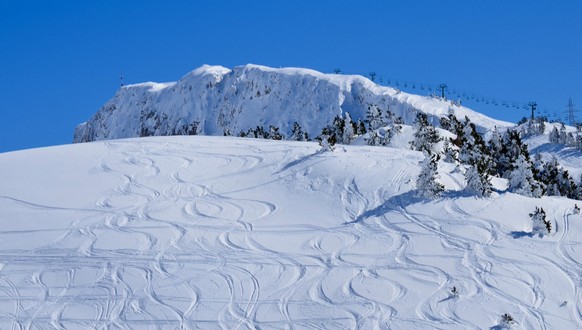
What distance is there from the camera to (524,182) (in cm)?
2936

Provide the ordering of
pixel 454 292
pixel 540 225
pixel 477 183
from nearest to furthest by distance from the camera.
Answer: pixel 454 292 < pixel 540 225 < pixel 477 183

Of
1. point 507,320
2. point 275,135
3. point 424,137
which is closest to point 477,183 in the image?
→ point 507,320

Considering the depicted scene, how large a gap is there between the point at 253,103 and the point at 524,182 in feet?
406

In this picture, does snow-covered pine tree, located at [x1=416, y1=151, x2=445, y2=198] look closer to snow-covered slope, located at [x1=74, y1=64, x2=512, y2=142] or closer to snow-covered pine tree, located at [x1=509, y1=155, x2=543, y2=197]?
snow-covered pine tree, located at [x1=509, y1=155, x2=543, y2=197]

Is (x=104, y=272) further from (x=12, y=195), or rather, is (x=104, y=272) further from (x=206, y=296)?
(x=12, y=195)

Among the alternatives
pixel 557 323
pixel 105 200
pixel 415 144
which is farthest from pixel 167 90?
pixel 557 323

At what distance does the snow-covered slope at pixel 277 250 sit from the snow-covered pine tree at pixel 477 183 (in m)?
0.49

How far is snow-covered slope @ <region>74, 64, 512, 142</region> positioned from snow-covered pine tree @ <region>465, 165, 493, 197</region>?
287 ft

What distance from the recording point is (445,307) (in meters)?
19.7

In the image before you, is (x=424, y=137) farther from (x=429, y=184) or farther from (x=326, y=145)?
(x=429, y=184)

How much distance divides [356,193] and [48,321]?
40.5 feet

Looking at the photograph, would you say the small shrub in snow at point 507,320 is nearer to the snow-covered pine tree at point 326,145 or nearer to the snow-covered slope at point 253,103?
the snow-covered pine tree at point 326,145

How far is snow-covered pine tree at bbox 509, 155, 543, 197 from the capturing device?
2875 cm

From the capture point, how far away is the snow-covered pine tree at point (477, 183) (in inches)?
1077
